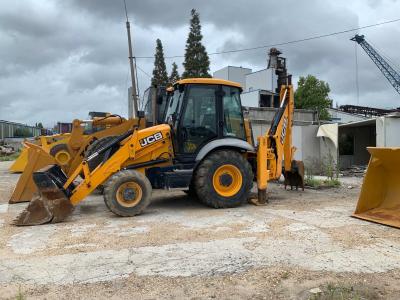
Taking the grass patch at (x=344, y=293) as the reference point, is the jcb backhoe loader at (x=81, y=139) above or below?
above

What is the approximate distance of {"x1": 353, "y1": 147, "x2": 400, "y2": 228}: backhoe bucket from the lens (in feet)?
24.3

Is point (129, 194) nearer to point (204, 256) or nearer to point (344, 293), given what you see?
point (204, 256)

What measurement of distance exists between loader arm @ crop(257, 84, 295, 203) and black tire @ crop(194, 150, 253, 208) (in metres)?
0.35

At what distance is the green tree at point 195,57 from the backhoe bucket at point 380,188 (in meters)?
33.0

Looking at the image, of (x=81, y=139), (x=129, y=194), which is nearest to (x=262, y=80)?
(x=81, y=139)

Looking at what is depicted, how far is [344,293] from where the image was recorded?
13.6ft

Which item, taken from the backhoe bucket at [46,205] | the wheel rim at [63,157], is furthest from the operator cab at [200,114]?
the wheel rim at [63,157]

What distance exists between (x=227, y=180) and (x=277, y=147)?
1.60 meters

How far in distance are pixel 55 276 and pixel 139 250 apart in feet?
4.01

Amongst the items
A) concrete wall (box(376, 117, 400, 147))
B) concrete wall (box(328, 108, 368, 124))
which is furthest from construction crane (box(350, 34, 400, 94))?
concrete wall (box(376, 117, 400, 147))

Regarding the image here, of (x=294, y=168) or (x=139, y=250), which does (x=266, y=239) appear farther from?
(x=294, y=168)

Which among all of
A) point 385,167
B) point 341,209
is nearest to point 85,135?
point 341,209

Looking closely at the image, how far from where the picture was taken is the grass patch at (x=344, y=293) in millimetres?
4074

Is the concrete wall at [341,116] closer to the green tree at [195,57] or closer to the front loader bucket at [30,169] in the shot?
the green tree at [195,57]
